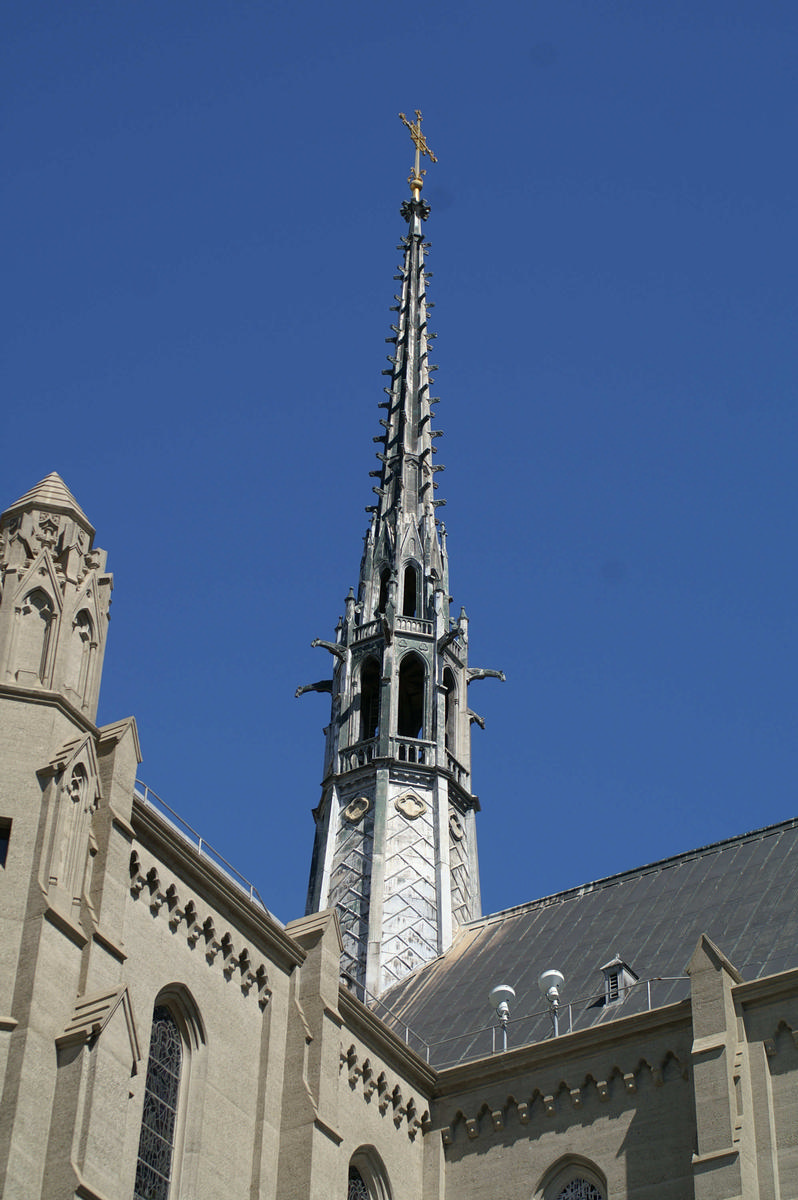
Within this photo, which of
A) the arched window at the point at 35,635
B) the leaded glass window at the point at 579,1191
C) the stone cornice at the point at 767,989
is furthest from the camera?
the leaded glass window at the point at 579,1191

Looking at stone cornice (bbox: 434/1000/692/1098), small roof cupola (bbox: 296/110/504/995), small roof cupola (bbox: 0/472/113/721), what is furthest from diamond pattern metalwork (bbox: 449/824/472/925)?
small roof cupola (bbox: 0/472/113/721)

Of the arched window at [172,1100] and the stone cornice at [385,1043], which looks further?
the stone cornice at [385,1043]

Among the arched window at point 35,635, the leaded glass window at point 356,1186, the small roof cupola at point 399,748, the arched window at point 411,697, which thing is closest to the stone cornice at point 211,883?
the arched window at point 35,635

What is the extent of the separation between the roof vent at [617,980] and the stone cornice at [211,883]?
893 cm

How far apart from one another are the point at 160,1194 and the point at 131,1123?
7.10 feet

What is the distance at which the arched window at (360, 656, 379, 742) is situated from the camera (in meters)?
61.4

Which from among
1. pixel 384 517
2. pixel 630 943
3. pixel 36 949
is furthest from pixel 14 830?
pixel 384 517

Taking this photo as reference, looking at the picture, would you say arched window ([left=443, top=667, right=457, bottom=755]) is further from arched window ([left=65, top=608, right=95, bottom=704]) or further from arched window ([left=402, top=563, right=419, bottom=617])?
arched window ([left=65, top=608, right=95, bottom=704])

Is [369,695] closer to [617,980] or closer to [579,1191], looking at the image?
[617,980]

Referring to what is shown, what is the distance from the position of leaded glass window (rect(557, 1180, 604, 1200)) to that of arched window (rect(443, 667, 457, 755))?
23464 millimetres

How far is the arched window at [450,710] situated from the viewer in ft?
201

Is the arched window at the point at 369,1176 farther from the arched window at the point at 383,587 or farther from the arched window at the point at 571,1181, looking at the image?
the arched window at the point at 383,587

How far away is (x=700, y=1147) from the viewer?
3534 centimetres

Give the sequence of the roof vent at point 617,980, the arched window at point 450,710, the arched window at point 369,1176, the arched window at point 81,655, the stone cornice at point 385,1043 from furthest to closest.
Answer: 1. the arched window at point 450,710
2. the roof vent at point 617,980
3. the stone cornice at point 385,1043
4. the arched window at point 369,1176
5. the arched window at point 81,655
